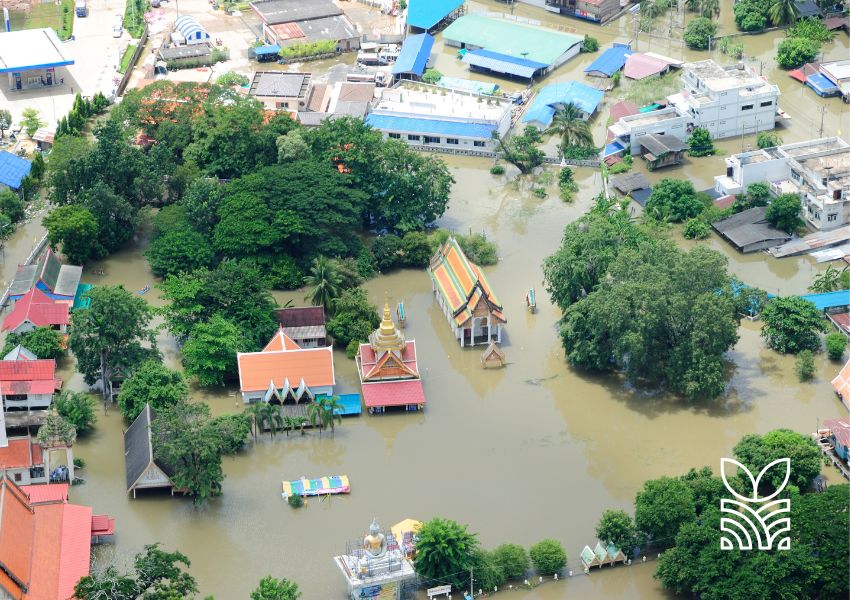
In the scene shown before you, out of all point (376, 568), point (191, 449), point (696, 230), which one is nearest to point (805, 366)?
point (696, 230)

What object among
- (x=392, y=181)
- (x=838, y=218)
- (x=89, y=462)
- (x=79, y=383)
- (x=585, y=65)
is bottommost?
(x=89, y=462)

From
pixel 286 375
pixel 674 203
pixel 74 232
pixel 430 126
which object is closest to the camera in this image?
pixel 286 375

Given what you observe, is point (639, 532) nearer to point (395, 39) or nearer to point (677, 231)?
point (677, 231)

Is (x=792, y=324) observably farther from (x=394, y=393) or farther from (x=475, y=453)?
(x=394, y=393)

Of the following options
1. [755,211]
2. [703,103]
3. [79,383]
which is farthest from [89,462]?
[703,103]

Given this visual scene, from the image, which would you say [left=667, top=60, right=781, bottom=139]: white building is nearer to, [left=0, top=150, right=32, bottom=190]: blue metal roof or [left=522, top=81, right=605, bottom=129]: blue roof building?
[left=522, top=81, right=605, bottom=129]: blue roof building
